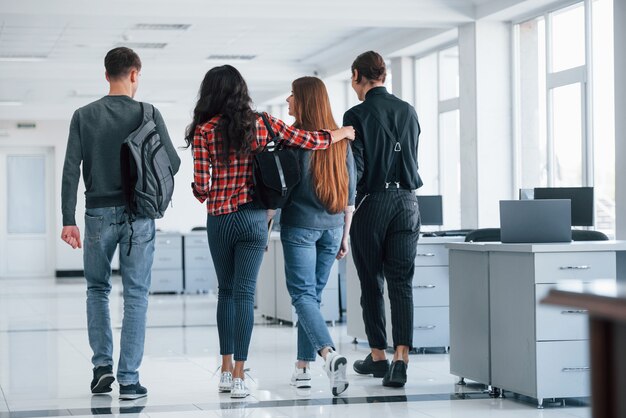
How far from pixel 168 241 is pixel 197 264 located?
512 millimetres

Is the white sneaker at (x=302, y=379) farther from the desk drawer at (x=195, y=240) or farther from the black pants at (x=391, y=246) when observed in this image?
the desk drawer at (x=195, y=240)

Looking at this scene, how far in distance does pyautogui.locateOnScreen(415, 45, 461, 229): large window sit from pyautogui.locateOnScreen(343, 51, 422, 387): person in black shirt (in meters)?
6.96

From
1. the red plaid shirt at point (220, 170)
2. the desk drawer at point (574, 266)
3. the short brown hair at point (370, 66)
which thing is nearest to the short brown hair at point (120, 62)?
the red plaid shirt at point (220, 170)

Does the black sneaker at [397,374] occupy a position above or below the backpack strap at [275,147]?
below

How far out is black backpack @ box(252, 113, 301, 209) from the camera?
4.43 meters

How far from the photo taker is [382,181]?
4.91m

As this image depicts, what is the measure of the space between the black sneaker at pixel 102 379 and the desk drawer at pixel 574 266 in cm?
199

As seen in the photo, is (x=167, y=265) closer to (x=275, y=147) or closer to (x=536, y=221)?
(x=275, y=147)

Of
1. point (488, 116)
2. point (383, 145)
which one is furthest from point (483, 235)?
point (488, 116)

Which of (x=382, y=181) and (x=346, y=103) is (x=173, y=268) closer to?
(x=346, y=103)

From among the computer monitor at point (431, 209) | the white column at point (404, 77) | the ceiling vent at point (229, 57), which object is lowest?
the computer monitor at point (431, 209)

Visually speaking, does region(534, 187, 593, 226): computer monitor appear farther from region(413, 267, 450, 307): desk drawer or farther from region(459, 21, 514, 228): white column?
region(459, 21, 514, 228): white column

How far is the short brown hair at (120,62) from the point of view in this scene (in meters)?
4.62

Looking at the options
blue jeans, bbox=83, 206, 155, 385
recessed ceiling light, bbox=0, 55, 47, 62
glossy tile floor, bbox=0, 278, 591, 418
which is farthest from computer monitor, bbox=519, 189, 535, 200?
recessed ceiling light, bbox=0, 55, 47, 62
